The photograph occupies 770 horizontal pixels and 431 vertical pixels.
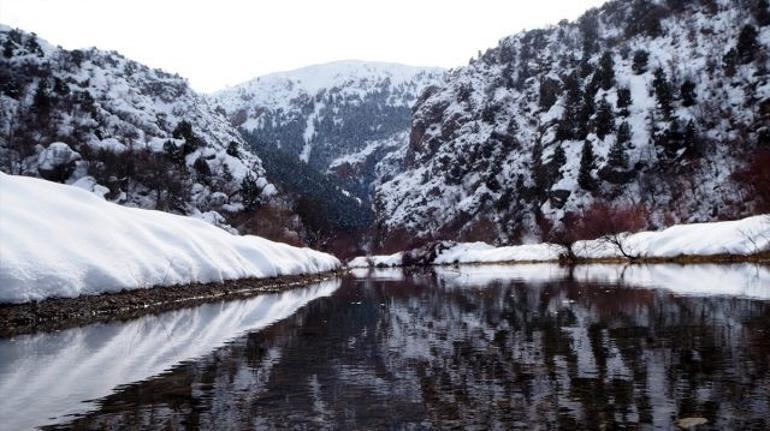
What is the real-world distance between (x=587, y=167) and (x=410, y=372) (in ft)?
419

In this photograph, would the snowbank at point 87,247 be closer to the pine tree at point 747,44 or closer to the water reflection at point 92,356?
the water reflection at point 92,356

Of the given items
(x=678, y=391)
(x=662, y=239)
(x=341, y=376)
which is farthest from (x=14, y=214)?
(x=662, y=239)

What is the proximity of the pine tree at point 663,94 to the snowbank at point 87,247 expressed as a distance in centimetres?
11308

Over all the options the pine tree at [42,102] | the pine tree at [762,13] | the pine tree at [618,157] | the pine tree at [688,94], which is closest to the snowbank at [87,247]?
the pine tree at [618,157]

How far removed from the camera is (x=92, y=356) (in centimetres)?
1256

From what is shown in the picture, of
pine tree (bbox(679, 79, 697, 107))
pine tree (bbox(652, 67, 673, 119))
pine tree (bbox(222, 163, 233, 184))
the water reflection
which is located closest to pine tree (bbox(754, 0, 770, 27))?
pine tree (bbox(679, 79, 697, 107))

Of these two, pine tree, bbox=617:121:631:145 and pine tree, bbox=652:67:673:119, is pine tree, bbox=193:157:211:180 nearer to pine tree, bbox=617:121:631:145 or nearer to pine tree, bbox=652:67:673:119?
pine tree, bbox=617:121:631:145

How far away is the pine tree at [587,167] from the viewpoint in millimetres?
128375

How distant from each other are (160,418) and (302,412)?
1.74 meters

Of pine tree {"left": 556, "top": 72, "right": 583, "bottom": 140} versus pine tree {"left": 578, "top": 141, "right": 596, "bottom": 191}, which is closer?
pine tree {"left": 578, "top": 141, "right": 596, "bottom": 191}

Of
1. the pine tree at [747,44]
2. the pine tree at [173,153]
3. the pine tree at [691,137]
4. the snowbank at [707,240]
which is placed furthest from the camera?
the pine tree at [173,153]

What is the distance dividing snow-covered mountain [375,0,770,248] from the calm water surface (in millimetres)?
68514

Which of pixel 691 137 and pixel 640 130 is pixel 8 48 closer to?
pixel 640 130

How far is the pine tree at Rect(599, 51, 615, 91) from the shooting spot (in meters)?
143
